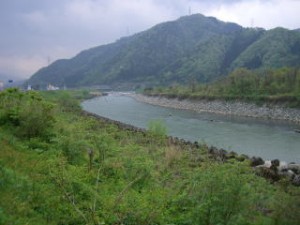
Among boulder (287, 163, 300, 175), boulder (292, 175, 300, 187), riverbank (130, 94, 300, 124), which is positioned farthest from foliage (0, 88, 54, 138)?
riverbank (130, 94, 300, 124)

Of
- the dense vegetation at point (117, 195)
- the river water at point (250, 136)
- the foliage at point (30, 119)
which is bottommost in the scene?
the river water at point (250, 136)

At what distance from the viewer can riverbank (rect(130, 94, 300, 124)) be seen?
2441 inches

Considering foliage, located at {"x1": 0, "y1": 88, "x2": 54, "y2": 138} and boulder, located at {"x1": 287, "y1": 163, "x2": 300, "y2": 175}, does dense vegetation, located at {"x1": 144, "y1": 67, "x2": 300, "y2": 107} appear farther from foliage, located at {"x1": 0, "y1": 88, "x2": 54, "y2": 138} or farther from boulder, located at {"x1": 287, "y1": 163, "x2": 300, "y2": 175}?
foliage, located at {"x1": 0, "y1": 88, "x2": 54, "y2": 138}

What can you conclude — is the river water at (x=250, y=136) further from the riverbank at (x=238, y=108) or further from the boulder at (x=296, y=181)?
the boulder at (x=296, y=181)

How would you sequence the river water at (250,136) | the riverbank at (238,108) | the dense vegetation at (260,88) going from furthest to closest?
the dense vegetation at (260,88) → the riverbank at (238,108) → the river water at (250,136)

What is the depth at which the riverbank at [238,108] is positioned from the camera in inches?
2441

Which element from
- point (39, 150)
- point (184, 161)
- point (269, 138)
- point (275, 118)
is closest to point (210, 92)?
point (275, 118)

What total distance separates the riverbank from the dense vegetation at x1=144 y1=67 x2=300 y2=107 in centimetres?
153

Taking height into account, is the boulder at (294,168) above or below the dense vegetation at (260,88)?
below

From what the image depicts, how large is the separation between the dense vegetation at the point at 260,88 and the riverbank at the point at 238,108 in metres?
1.53

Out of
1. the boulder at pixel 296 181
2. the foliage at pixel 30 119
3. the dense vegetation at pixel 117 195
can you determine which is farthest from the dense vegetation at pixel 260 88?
the dense vegetation at pixel 117 195

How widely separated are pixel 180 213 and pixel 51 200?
3356mm

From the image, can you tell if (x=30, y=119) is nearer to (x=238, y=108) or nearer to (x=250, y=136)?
(x=250, y=136)

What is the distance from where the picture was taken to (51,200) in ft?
32.8
